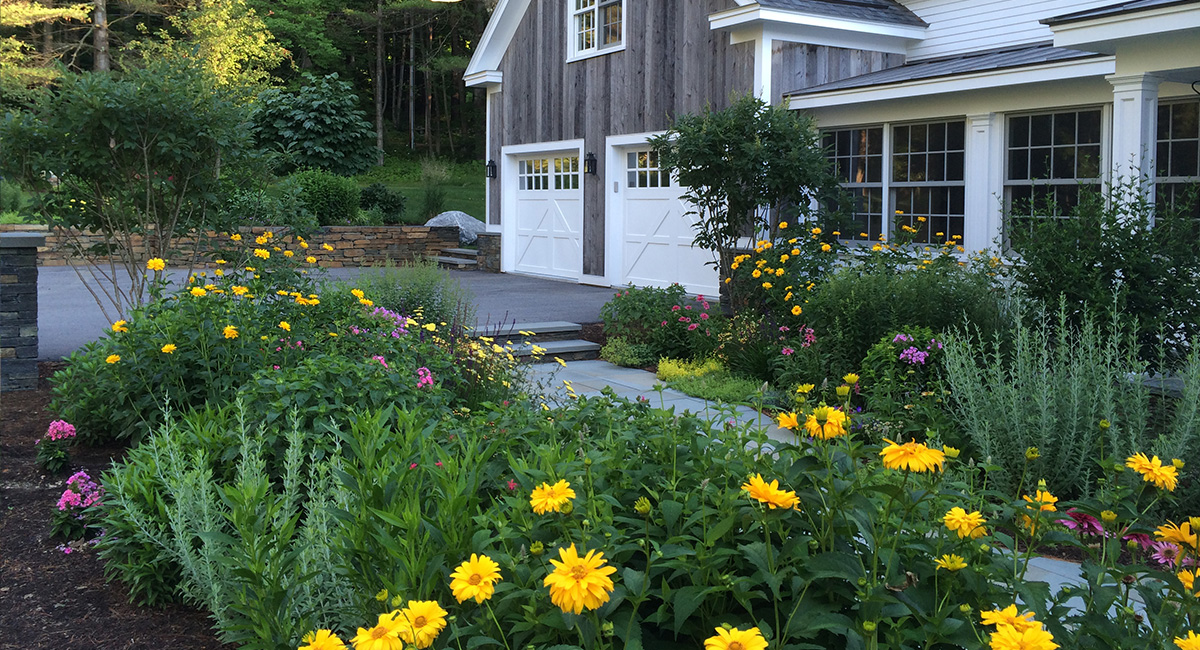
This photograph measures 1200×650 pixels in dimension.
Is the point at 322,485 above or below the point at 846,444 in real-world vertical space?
below

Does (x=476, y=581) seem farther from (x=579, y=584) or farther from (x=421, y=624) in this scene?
(x=579, y=584)

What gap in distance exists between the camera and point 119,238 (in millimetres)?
7023

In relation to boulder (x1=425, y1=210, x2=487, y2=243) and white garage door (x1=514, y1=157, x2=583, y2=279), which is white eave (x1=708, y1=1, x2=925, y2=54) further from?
boulder (x1=425, y1=210, x2=487, y2=243)

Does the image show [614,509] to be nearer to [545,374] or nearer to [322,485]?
[322,485]

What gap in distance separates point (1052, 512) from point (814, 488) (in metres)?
0.53

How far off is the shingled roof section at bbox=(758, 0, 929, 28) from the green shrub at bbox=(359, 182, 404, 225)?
1150 centimetres

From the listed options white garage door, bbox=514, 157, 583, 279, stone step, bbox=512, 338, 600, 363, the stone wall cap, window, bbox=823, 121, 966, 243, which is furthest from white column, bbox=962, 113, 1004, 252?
the stone wall cap

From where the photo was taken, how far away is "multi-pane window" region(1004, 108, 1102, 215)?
919cm

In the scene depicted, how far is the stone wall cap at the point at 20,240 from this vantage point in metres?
6.91

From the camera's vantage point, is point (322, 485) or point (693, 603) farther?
point (322, 485)

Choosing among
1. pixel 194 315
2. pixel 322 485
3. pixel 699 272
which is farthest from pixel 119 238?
pixel 699 272

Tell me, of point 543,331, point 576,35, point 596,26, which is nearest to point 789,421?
point 543,331

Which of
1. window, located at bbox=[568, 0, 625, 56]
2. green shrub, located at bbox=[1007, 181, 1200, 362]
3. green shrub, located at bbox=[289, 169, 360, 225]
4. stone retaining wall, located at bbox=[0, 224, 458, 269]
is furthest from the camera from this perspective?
green shrub, located at bbox=[289, 169, 360, 225]

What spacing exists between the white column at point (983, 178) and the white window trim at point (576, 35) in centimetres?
526
